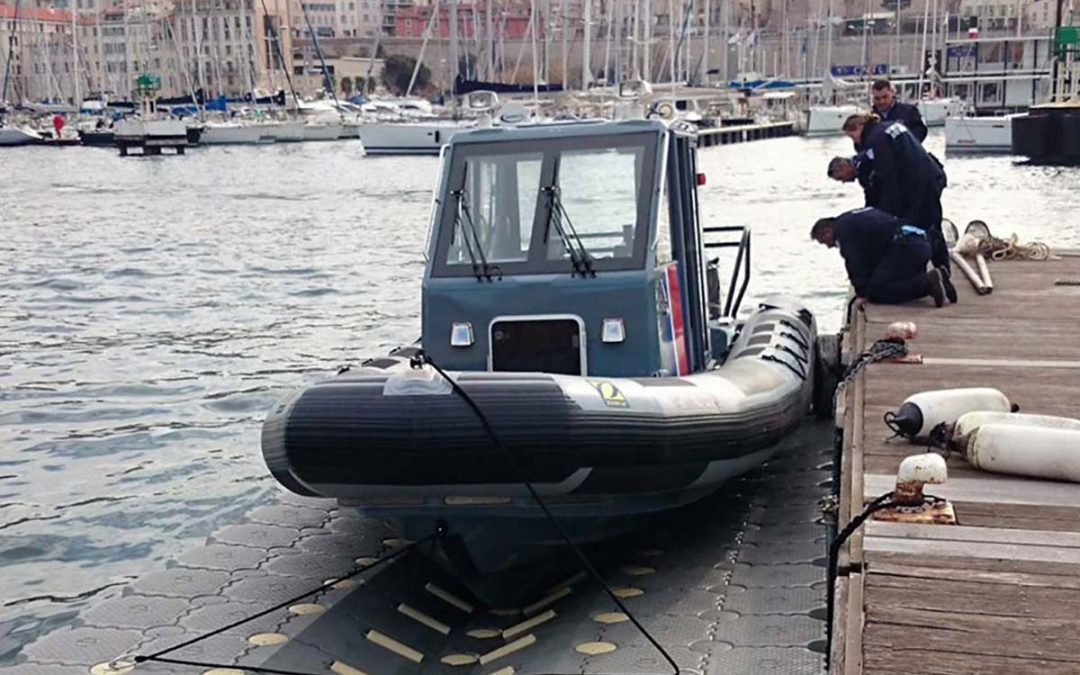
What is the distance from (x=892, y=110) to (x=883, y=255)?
3.85 feet

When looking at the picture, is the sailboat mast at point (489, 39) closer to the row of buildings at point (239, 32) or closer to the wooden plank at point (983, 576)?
the row of buildings at point (239, 32)

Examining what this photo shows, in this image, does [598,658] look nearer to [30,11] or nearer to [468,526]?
[468,526]

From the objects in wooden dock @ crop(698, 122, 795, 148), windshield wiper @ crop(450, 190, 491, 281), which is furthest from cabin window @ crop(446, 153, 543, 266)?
wooden dock @ crop(698, 122, 795, 148)

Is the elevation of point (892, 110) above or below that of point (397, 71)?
below

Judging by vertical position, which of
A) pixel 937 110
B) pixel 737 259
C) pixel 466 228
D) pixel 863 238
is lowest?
pixel 737 259

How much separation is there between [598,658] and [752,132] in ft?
222

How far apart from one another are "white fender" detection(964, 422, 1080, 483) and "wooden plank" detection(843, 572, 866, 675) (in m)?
1.36

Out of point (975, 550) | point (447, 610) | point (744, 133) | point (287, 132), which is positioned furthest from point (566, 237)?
point (287, 132)

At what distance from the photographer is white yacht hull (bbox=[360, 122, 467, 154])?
209 ft

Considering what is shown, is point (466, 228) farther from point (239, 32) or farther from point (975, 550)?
point (239, 32)

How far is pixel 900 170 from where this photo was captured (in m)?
10.1

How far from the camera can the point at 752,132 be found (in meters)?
71.8

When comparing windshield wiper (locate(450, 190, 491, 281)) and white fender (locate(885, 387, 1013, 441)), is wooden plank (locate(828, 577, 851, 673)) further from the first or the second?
windshield wiper (locate(450, 190, 491, 281))

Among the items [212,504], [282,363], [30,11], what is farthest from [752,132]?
[30,11]
